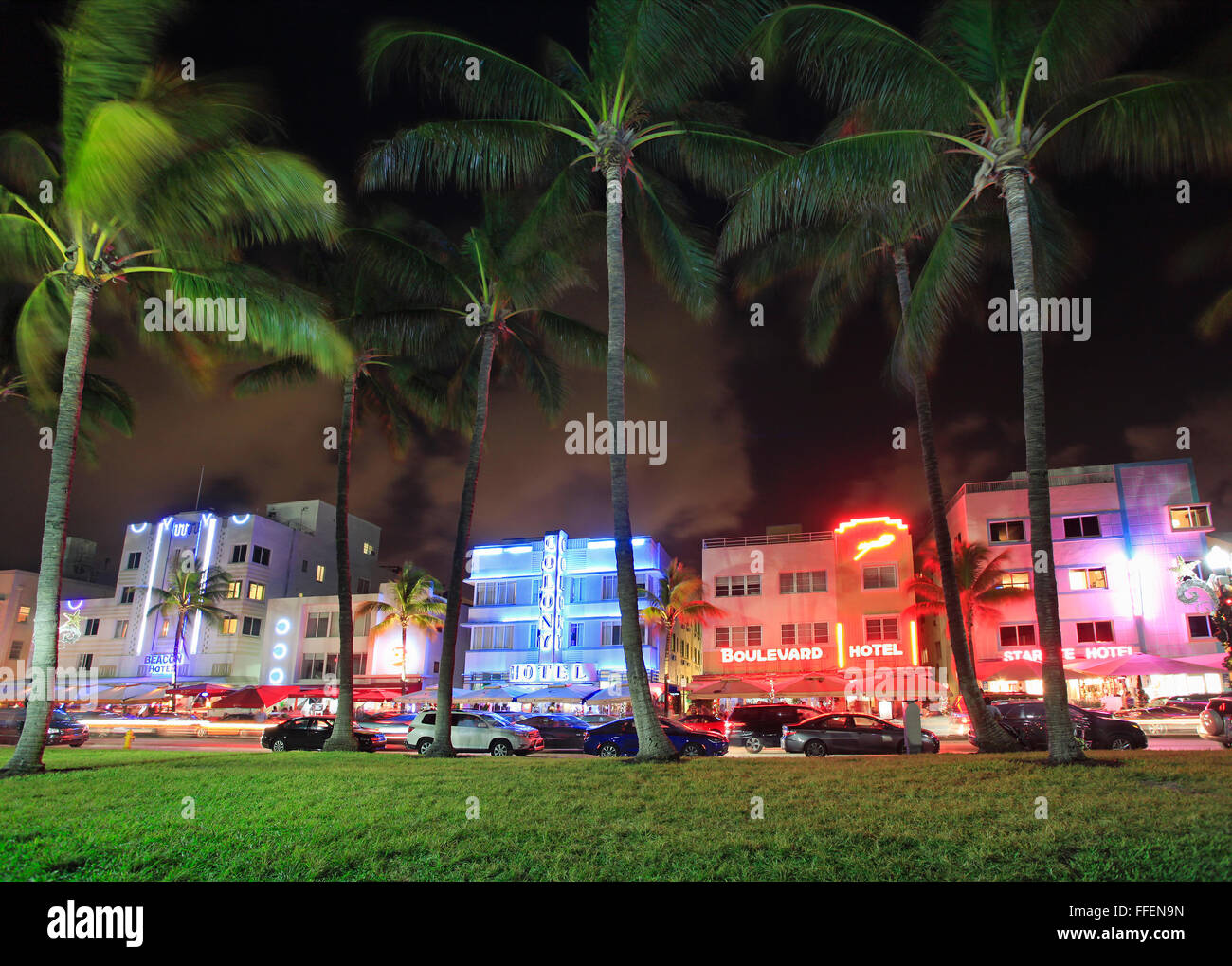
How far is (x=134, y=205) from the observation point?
14016 mm

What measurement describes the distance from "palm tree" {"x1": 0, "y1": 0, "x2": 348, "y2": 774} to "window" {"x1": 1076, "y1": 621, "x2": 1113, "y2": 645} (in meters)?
39.7

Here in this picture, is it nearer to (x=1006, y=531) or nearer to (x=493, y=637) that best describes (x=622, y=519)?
(x=1006, y=531)

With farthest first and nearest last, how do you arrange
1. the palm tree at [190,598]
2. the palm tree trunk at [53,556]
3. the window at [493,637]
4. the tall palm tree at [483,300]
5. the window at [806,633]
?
the palm tree at [190,598] < the window at [493,637] < the window at [806,633] < the tall palm tree at [483,300] < the palm tree trunk at [53,556]

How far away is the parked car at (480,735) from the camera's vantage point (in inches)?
1072

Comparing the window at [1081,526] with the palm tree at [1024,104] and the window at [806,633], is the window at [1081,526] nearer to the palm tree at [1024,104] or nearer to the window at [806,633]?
the window at [806,633]

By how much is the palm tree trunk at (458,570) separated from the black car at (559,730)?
8.03 metres

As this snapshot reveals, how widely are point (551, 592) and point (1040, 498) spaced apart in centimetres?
3980

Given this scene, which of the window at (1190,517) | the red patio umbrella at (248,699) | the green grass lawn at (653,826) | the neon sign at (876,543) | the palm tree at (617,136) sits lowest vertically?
the red patio umbrella at (248,699)

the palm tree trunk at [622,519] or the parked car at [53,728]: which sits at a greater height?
the palm tree trunk at [622,519]

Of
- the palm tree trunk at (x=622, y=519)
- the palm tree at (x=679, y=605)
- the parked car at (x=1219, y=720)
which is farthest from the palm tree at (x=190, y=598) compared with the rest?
the parked car at (x=1219, y=720)

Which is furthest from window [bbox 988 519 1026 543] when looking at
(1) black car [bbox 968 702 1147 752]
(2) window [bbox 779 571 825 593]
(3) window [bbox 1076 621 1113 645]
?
(1) black car [bbox 968 702 1147 752]

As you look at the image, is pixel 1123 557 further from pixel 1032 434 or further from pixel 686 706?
pixel 1032 434

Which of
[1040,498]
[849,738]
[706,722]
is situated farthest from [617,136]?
[706,722]

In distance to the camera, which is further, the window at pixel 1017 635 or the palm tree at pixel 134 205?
the window at pixel 1017 635
